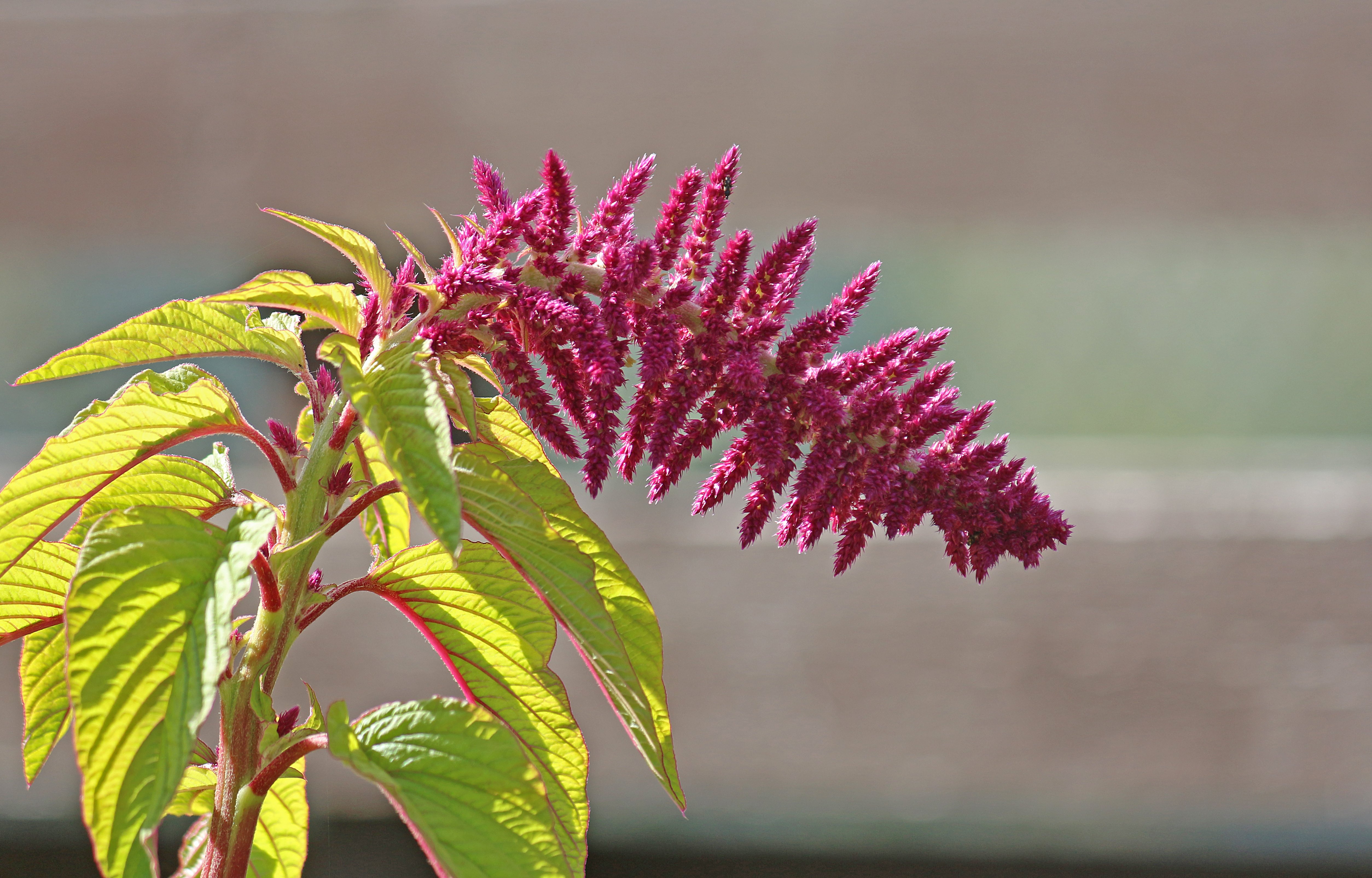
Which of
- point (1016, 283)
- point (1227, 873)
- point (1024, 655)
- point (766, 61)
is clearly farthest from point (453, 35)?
point (1227, 873)

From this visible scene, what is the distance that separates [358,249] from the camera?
309 mm

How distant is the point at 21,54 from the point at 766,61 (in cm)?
200

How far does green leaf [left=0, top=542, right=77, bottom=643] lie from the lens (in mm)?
314

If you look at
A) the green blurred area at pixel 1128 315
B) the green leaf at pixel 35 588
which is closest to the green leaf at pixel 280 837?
the green leaf at pixel 35 588

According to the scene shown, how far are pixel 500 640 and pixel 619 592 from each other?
0.05 metres

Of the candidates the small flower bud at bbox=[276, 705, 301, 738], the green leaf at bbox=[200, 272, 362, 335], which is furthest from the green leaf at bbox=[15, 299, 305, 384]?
the small flower bud at bbox=[276, 705, 301, 738]

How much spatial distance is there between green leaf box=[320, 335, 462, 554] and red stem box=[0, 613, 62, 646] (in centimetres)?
15

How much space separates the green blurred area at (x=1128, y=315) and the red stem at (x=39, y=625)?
7.49ft

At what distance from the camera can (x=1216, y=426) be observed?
99.0 inches

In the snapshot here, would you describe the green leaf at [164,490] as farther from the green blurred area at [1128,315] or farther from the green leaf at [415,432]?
the green blurred area at [1128,315]

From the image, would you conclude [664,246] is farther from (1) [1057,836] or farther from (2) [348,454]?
(1) [1057,836]

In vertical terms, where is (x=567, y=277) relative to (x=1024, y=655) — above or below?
below

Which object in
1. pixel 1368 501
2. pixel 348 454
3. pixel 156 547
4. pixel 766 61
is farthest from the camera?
pixel 766 61

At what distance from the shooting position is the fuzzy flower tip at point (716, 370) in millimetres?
297
